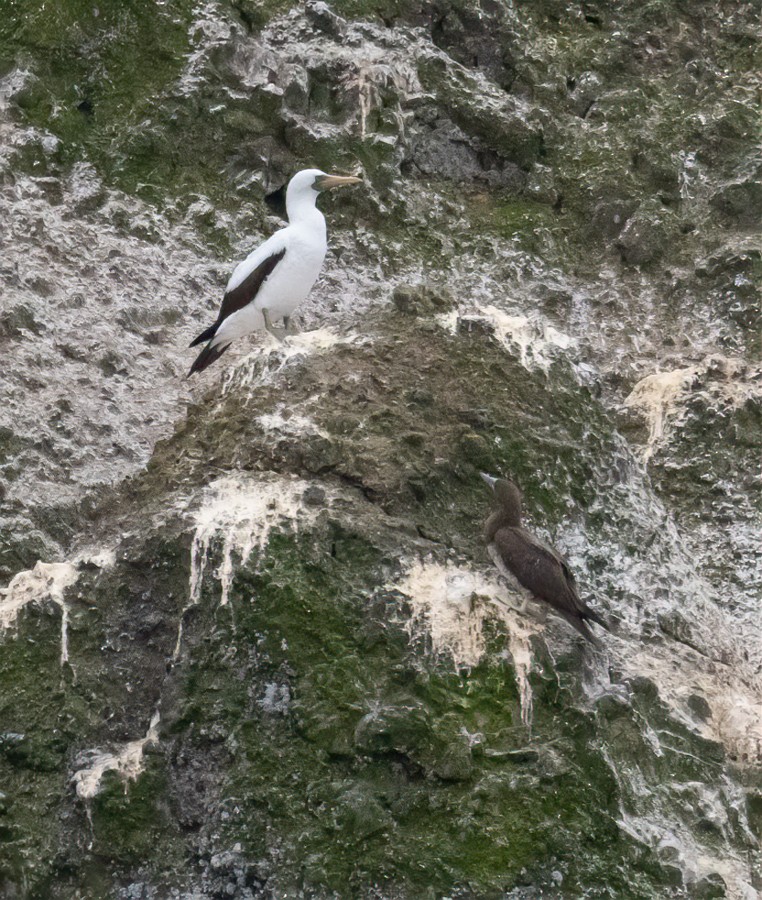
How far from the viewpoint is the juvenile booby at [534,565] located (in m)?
6.83

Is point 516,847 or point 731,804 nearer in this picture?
point 516,847

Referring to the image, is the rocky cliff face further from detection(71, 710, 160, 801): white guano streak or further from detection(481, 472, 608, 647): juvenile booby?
detection(481, 472, 608, 647): juvenile booby

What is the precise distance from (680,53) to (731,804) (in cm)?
738

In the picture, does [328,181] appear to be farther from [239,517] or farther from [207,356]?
[239,517]

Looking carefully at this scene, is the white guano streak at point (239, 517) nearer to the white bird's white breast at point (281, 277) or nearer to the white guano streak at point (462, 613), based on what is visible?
the white guano streak at point (462, 613)

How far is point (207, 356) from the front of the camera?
8430 mm

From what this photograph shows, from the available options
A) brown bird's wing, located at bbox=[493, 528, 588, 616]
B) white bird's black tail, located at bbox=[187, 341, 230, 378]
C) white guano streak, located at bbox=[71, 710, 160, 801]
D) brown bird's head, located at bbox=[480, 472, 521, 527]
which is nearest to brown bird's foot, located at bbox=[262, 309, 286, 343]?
white bird's black tail, located at bbox=[187, 341, 230, 378]

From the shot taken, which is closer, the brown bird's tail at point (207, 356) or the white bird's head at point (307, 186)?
the brown bird's tail at point (207, 356)

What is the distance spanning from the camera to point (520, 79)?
11.4 m

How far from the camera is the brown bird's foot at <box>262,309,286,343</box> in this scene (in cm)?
848

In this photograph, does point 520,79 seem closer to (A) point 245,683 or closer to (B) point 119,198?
(B) point 119,198

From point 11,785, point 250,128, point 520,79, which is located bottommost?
point 11,785

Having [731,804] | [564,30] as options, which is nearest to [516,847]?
[731,804]

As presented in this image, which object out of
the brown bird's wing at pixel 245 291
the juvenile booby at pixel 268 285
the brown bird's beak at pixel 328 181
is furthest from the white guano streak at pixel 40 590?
the brown bird's beak at pixel 328 181
